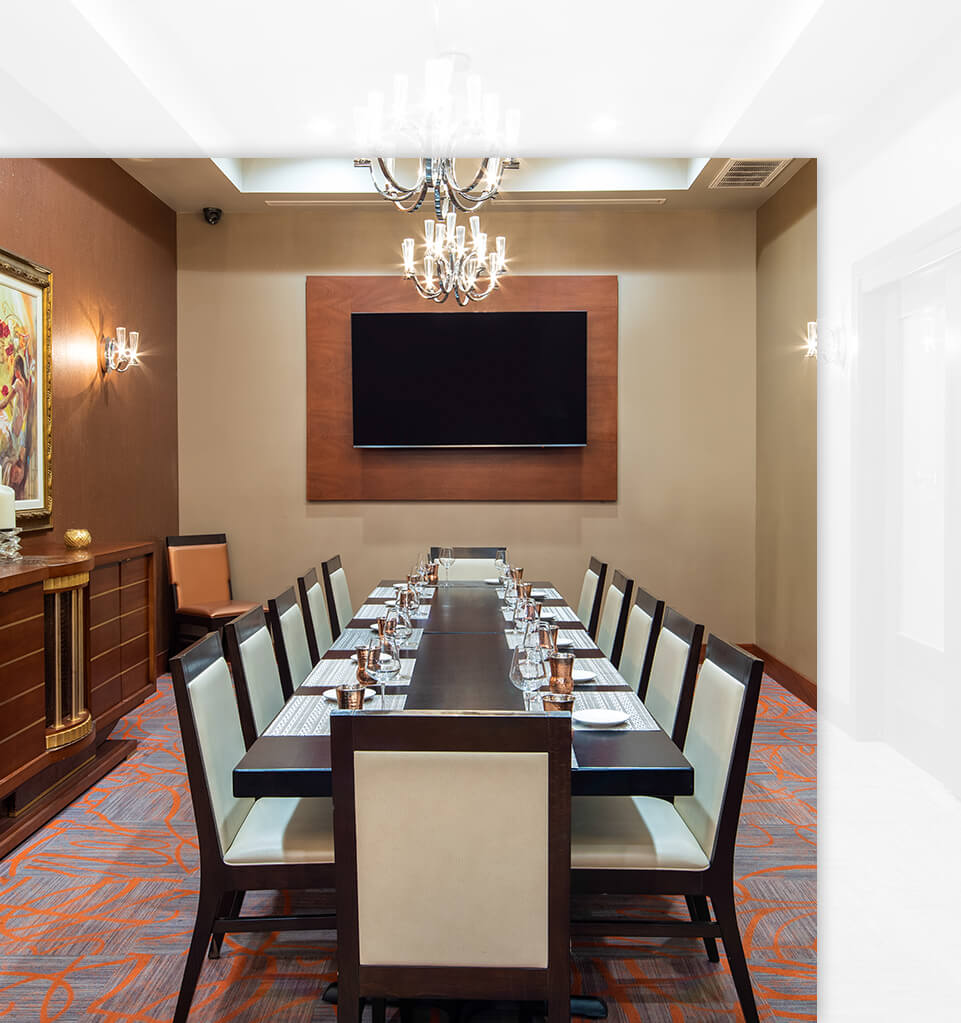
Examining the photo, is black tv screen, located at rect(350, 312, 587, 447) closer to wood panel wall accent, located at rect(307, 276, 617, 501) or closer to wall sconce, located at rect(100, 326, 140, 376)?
wood panel wall accent, located at rect(307, 276, 617, 501)

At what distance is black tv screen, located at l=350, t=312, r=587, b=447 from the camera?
17.7ft

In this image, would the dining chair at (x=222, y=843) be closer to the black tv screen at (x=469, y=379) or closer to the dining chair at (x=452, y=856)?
the dining chair at (x=452, y=856)

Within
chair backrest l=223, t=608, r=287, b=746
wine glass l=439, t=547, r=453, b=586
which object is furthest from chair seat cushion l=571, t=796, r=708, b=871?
wine glass l=439, t=547, r=453, b=586

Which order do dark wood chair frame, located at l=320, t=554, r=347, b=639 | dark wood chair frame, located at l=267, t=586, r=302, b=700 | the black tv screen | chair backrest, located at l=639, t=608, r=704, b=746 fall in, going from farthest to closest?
the black tv screen
dark wood chair frame, located at l=320, t=554, r=347, b=639
dark wood chair frame, located at l=267, t=586, r=302, b=700
chair backrest, located at l=639, t=608, r=704, b=746

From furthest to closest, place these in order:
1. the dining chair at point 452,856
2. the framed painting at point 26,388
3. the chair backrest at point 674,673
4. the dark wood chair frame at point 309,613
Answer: the framed painting at point 26,388, the dark wood chair frame at point 309,613, the chair backrest at point 674,673, the dining chair at point 452,856

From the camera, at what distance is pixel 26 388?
369 centimetres

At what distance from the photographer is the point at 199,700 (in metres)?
1.84

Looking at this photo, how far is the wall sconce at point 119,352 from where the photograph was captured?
14.6 ft

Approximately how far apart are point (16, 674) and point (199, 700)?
4.35 ft

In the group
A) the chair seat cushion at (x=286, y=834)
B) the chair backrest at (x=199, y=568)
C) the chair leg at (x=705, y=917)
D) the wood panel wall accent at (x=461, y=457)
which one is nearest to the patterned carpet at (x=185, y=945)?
the chair leg at (x=705, y=917)

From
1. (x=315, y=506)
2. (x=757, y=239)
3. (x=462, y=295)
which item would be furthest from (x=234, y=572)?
(x=757, y=239)

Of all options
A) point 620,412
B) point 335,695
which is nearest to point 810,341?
point 620,412

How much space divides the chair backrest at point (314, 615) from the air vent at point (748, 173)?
3.17 meters

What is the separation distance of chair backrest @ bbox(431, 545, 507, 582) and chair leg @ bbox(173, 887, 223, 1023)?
8.64ft
